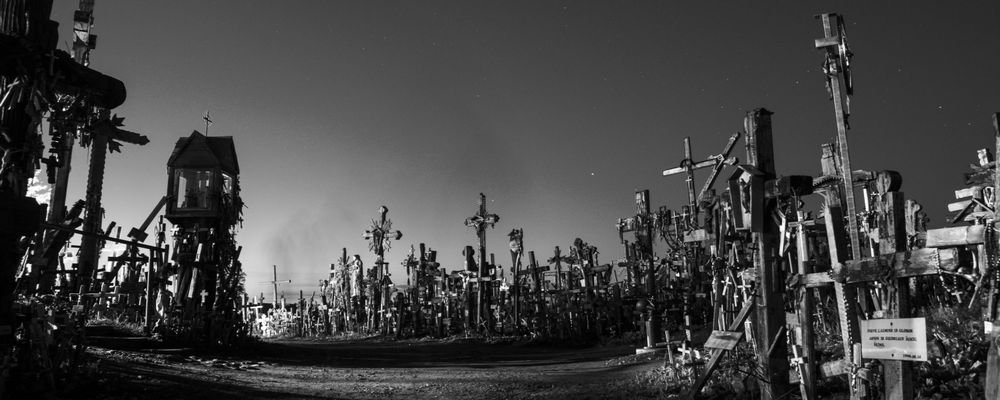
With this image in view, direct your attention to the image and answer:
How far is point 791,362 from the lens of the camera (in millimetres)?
7625

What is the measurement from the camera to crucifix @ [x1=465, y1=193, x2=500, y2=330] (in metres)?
26.8

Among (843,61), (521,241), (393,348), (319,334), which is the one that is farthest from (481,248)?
(843,61)

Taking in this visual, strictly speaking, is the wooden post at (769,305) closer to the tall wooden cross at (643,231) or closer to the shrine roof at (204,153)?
the tall wooden cross at (643,231)

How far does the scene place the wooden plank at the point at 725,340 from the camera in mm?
7941

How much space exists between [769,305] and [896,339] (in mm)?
2367

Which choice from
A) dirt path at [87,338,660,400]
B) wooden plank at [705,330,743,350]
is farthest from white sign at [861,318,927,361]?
dirt path at [87,338,660,400]

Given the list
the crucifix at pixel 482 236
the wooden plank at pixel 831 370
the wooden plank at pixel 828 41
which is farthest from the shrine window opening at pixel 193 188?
the wooden plank at pixel 831 370

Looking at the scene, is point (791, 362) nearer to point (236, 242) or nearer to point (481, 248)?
point (236, 242)

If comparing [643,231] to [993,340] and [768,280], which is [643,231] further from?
[993,340]

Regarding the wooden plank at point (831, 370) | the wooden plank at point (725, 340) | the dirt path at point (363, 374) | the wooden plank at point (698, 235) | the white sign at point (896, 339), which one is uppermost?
the wooden plank at point (698, 235)

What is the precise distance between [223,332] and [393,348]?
6.61m

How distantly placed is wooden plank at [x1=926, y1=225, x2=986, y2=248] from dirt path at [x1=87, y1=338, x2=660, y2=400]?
5492 mm

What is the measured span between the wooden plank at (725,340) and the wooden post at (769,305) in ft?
0.82

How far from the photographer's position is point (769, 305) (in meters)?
7.79
